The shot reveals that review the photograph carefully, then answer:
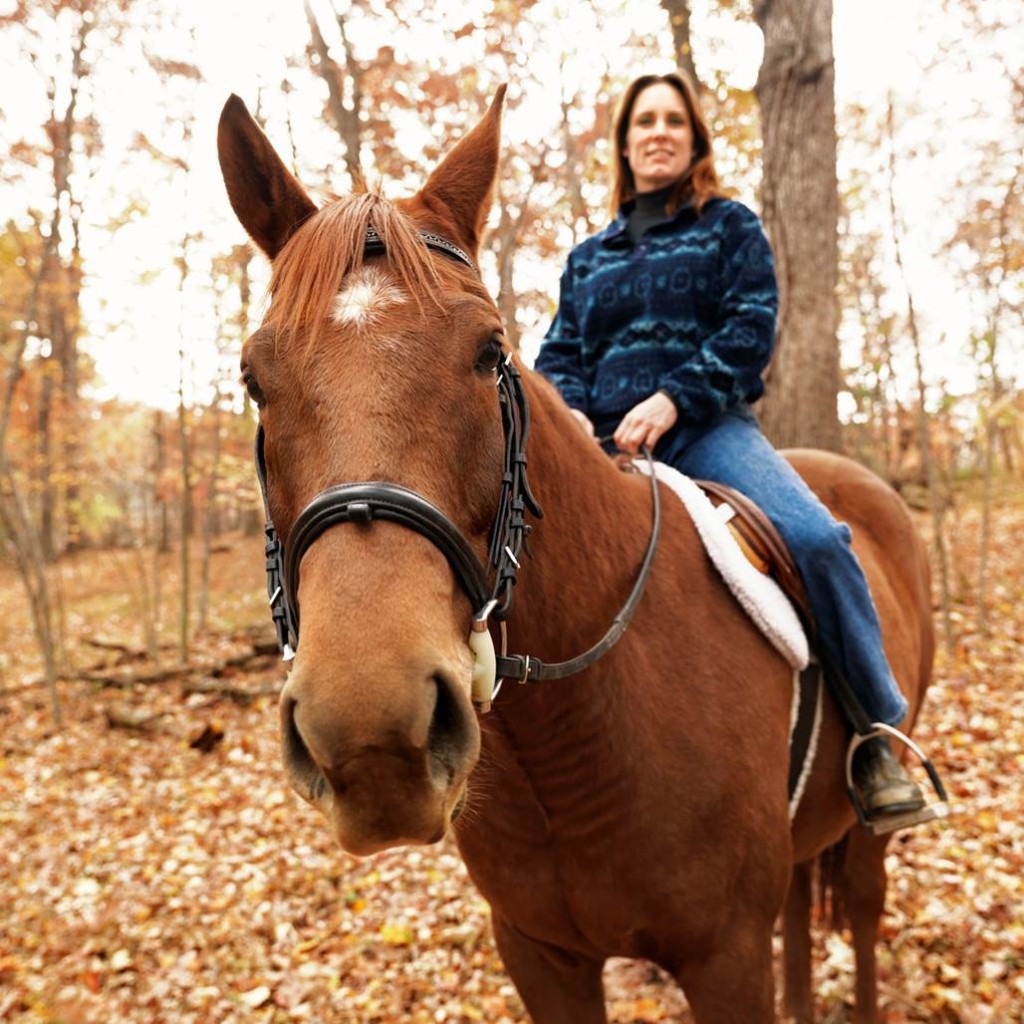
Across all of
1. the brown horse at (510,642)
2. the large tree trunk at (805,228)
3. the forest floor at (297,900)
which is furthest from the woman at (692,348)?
the large tree trunk at (805,228)

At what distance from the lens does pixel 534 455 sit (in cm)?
181

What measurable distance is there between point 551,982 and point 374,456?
1.95 m

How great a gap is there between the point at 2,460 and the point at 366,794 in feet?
30.1

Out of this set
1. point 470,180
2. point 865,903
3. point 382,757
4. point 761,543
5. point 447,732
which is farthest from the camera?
point 865,903

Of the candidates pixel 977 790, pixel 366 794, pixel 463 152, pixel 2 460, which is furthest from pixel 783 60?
pixel 2 460

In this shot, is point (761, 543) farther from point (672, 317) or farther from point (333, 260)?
point (333, 260)

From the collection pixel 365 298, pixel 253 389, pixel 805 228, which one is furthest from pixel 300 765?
pixel 805 228

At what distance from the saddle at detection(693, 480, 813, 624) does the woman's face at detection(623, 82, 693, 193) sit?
1442mm

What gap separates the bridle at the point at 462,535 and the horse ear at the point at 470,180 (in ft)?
0.51

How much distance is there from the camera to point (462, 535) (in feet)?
4.33

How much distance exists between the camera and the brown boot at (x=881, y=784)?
2.70 metres

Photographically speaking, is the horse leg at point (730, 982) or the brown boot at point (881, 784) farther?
the brown boot at point (881, 784)

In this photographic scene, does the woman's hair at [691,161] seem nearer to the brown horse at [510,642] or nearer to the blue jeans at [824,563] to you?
the blue jeans at [824,563]

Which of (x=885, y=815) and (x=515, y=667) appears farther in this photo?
(x=885, y=815)
